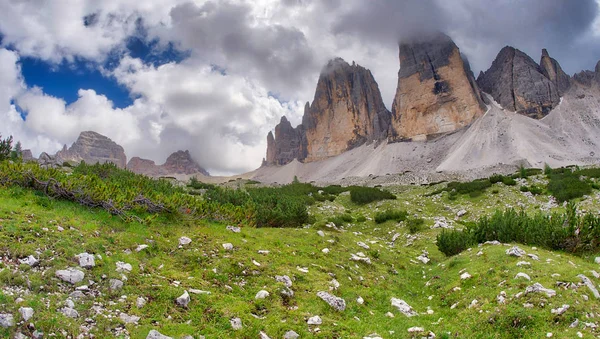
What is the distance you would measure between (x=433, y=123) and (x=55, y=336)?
157 m

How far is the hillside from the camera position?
24.2ft

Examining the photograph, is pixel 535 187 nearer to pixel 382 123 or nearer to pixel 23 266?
pixel 23 266

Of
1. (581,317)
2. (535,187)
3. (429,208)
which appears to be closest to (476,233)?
(581,317)

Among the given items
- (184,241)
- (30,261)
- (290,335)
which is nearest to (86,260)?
(30,261)

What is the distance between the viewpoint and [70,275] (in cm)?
798

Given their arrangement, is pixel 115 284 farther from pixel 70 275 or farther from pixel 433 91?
pixel 433 91

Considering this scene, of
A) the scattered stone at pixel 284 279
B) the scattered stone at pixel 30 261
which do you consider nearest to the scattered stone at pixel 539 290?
the scattered stone at pixel 284 279

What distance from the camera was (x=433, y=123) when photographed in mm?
150500

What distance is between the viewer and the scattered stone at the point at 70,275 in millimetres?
7902

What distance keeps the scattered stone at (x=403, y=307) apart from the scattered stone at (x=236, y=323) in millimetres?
4431

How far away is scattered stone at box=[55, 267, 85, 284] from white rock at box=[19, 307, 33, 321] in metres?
1.39

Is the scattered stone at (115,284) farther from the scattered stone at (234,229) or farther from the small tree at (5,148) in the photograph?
the small tree at (5,148)

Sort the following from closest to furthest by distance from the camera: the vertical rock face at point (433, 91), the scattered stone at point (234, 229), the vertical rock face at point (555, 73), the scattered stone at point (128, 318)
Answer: the scattered stone at point (128, 318) < the scattered stone at point (234, 229) < the vertical rock face at point (433, 91) < the vertical rock face at point (555, 73)

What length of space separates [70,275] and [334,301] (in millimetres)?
6161
